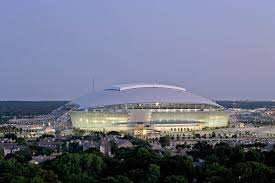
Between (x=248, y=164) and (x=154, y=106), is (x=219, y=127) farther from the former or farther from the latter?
(x=248, y=164)

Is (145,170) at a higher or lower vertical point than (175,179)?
higher

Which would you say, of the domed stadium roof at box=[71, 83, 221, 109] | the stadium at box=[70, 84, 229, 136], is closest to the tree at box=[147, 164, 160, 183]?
the stadium at box=[70, 84, 229, 136]

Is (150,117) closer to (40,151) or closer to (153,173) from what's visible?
(40,151)

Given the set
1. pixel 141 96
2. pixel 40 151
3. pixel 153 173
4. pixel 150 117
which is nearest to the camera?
pixel 153 173

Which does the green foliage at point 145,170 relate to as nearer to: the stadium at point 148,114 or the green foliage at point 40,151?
the green foliage at point 40,151

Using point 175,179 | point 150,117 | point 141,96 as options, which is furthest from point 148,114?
point 175,179

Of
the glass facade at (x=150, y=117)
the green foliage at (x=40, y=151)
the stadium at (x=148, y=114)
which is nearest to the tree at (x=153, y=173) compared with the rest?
the green foliage at (x=40, y=151)

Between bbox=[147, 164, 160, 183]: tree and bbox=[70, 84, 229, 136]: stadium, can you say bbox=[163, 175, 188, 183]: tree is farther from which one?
bbox=[70, 84, 229, 136]: stadium

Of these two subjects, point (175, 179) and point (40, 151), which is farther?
point (40, 151)
